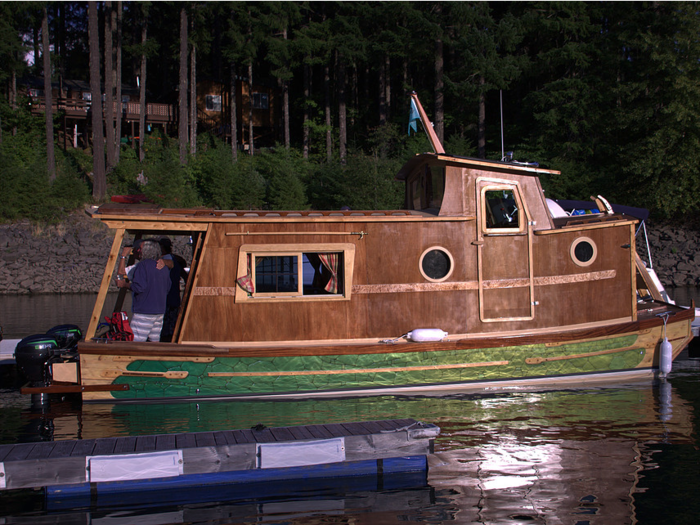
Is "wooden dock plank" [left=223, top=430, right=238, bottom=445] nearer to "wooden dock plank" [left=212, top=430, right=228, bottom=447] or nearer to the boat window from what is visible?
"wooden dock plank" [left=212, top=430, right=228, bottom=447]

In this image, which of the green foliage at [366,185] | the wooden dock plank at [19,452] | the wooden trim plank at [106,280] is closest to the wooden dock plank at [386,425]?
the wooden dock plank at [19,452]

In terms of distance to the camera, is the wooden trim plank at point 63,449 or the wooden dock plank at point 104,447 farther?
the wooden dock plank at point 104,447

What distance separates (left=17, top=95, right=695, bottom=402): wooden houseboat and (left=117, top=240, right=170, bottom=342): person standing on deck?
0.33m

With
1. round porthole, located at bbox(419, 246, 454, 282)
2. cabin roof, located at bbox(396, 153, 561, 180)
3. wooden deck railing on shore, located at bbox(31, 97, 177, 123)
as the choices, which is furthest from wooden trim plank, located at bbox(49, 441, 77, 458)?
wooden deck railing on shore, located at bbox(31, 97, 177, 123)

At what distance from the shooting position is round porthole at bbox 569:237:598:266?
946 cm

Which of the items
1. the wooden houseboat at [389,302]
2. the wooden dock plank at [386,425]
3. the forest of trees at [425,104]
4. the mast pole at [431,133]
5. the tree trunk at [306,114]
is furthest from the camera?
the tree trunk at [306,114]

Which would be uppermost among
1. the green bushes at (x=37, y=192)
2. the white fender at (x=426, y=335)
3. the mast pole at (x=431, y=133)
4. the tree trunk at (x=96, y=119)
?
the tree trunk at (x=96, y=119)

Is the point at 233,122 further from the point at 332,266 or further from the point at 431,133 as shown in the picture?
the point at 332,266

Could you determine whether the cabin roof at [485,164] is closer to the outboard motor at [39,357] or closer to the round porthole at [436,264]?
the round porthole at [436,264]

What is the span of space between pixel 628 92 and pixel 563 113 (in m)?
3.54

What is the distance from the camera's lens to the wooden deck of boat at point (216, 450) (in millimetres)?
5859

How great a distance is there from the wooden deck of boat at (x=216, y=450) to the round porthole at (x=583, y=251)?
4222 mm

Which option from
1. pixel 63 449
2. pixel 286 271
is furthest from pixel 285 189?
pixel 63 449

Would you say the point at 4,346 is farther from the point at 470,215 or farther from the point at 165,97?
the point at 165,97
